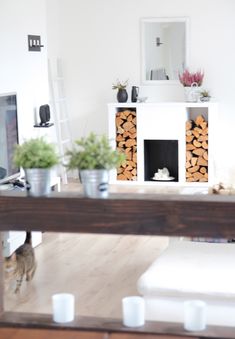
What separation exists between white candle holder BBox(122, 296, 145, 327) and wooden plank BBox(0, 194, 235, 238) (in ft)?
0.77

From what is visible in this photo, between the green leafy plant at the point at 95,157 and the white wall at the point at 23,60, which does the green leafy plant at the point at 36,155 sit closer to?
the green leafy plant at the point at 95,157

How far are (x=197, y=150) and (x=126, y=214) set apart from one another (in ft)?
20.8

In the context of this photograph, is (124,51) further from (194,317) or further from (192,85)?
(194,317)

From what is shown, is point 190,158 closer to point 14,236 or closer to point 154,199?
point 14,236

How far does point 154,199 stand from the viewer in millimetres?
2248

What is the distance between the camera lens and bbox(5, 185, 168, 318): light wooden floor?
476 centimetres

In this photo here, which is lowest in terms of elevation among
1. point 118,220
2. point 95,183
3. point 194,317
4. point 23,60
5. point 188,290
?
point 188,290

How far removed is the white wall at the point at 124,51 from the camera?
28.6 feet

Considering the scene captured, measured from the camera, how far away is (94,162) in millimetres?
2244

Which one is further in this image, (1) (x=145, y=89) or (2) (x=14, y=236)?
(1) (x=145, y=89)

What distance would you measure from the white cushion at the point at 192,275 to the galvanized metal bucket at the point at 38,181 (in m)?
1.70

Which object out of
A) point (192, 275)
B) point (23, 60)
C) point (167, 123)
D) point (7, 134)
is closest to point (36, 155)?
point (192, 275)

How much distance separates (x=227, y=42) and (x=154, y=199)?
676 cm

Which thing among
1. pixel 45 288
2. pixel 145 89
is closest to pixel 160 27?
pixel 145 89
